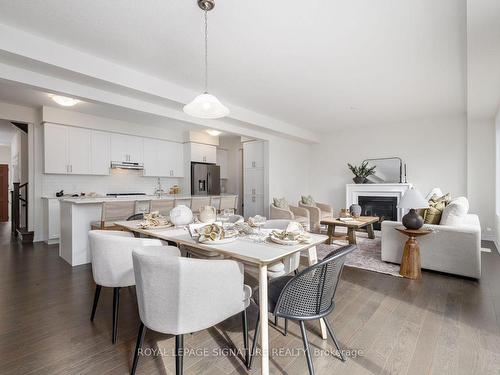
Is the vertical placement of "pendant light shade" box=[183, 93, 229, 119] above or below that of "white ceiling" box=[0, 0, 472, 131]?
below

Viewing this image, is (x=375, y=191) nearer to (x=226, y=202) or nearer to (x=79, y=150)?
(x=226, y=202)

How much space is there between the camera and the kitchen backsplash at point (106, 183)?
505 cm

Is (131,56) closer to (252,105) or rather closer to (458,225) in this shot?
(252,105)

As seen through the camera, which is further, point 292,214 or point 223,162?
point 223,162

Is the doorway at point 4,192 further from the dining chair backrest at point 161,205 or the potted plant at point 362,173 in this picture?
the potted plant at point 362,173

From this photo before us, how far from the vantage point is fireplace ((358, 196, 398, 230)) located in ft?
19.0

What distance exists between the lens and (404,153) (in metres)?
5.90

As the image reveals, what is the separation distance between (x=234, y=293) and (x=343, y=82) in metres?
3.38

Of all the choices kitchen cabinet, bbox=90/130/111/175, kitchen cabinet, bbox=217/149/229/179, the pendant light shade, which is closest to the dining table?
the pendant light shade

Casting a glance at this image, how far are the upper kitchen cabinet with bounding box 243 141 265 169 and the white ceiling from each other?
2204mm

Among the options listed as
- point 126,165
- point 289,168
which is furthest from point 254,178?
point 126,165

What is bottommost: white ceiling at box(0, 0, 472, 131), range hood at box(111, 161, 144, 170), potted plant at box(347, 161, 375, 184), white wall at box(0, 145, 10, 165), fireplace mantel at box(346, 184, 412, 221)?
fireplace mantel at box(346, 184, 412, 221)

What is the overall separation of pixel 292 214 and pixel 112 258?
12.0 ft

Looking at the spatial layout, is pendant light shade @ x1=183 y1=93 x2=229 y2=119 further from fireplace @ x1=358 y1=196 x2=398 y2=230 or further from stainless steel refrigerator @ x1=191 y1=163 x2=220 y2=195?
fireplace @ x1=358 y1=196 x2=398 y2=230
